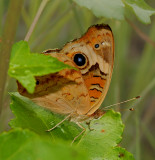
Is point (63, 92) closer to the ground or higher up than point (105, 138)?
higher up

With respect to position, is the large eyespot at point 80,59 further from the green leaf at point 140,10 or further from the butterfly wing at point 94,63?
the green leaf at point 140,10

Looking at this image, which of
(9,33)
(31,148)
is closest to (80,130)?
(9,33)

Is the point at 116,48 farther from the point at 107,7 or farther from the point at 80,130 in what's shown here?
the point at 107,7

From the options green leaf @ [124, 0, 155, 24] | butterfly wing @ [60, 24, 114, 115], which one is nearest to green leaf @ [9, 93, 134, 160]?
butterfly wing @ [60, 24, 114, 115]

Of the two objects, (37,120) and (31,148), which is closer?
(31,148)

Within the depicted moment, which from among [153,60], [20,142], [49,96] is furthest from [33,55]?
[153,60]

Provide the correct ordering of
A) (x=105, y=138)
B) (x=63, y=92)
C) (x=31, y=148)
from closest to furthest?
(x=31, y=148) < (x=105, y=138) < (x=63, y=92)

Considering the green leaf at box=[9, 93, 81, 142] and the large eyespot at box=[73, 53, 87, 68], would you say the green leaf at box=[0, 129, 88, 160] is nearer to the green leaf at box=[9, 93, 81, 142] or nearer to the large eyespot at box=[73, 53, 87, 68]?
the green leaf at box=[9, 93, 81, 142]

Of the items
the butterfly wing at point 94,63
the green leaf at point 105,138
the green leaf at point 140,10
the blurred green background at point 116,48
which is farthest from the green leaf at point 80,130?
the blurred green background at point 116,48
